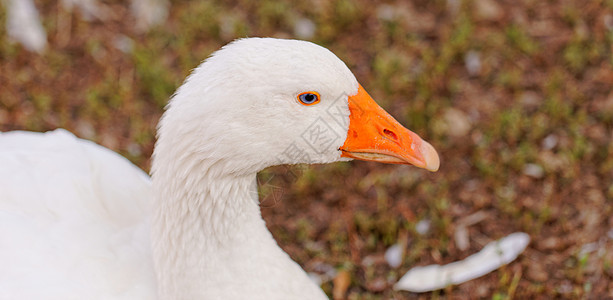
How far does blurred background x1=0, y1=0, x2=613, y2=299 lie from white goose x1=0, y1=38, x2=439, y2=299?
3.27 feet

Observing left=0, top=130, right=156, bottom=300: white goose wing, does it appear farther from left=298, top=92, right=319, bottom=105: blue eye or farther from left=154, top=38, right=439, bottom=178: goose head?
left=298, top=92, right=319, bottom=105: blue eye

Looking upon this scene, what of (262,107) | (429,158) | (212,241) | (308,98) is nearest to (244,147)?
(262,107)

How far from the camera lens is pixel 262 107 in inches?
75.2

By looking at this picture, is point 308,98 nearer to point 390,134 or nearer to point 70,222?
point 390,134

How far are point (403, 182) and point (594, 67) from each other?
5.19 ft

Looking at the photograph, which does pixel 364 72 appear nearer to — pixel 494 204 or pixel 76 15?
pixel 494 204

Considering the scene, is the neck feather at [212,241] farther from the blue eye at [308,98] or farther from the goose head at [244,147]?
the blue eye at [308,98]

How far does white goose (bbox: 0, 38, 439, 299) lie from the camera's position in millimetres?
1899

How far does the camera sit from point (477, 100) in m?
4.08

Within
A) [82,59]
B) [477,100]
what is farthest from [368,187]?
[82,59]

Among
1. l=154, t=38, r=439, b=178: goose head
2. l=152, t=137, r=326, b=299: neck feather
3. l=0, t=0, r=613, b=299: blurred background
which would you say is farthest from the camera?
l=0, t=0, r=613, b=299: blurred background

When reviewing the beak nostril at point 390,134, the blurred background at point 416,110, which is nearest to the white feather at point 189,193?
the beak nostril at point 390,134

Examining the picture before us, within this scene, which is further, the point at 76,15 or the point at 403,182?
the point at 76,15

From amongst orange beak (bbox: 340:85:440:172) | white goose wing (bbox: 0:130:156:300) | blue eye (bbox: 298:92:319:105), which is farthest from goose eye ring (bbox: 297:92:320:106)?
white goose wing (bbox: 0:130:156:300)
